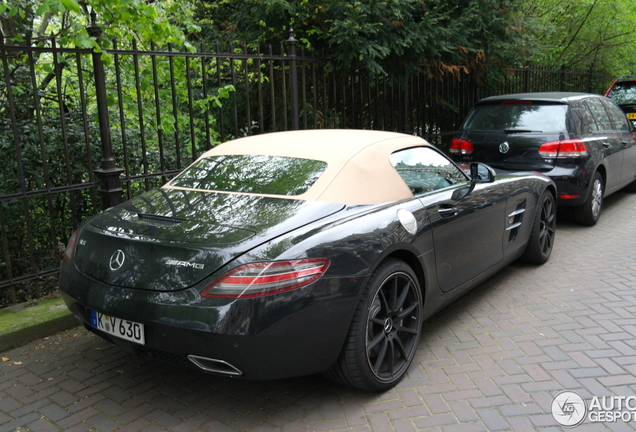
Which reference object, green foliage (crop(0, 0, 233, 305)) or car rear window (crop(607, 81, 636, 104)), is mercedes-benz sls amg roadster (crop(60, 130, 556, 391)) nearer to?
green foliage (crop(0, 0, 233, 305))

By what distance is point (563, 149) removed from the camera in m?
6.67

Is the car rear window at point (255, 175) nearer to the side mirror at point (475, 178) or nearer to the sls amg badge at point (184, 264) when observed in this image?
the sls amg badge at point (184, 264)

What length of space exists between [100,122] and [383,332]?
11.1 ft

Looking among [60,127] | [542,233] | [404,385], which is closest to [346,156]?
[404,385]

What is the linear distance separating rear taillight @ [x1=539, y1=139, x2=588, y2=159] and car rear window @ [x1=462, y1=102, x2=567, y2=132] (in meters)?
0.19

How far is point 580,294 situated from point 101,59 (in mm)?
4817

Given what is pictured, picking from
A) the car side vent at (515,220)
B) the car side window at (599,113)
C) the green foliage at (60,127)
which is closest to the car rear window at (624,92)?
the car side window at (599,113)

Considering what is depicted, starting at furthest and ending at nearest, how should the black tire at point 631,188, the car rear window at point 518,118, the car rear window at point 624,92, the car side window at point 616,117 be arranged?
the car rear window at point 624,92 → the black tire at point 631,188 → the car side window at point 616,117 → the car rear window at point 518,118

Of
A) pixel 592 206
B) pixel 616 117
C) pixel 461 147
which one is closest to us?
pixel 592 206

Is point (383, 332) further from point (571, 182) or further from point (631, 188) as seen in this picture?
point (631, 188)

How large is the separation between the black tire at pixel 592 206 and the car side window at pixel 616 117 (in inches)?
49.1

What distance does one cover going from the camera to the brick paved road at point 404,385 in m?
2.96

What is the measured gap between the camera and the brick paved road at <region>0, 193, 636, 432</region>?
2.96 m

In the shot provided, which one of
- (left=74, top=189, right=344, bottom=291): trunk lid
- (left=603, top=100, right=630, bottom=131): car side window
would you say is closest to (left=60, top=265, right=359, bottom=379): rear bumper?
(left=74, top=189, right=344, bottom=291): trunk lid
